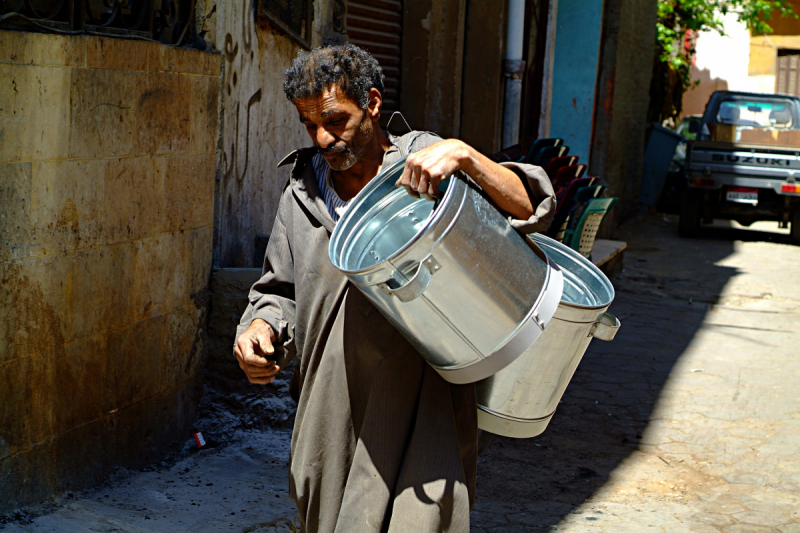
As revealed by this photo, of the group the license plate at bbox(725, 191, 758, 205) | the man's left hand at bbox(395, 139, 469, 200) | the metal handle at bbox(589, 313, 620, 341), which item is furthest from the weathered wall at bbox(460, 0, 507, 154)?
the license plate at bbox(725, 191, 758, 205)

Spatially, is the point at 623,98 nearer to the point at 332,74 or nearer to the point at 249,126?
the point at 249,126

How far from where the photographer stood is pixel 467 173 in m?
1.71

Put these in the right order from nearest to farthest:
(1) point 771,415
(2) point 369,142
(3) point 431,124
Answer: (2) point 369,142, (1) point 771,415, (3) point 431,124

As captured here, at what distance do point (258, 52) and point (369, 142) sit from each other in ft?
7.64

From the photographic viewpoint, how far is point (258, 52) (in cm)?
418

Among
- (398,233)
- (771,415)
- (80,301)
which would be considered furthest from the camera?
(771,415)

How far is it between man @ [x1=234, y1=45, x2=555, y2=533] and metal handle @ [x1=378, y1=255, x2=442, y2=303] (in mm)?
344

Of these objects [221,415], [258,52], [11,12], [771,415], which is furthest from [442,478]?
[771,415]

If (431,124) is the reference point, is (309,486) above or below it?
below

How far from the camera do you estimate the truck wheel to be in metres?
11.6

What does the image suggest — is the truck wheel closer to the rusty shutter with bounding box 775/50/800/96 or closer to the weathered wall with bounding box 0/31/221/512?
the weathered wall with bounding box 0/31/221/512

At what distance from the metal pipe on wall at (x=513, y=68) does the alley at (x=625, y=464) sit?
184cm

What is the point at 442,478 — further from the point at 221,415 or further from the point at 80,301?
the point at 221,415

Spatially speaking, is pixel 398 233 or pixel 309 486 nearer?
pixel 398 233
